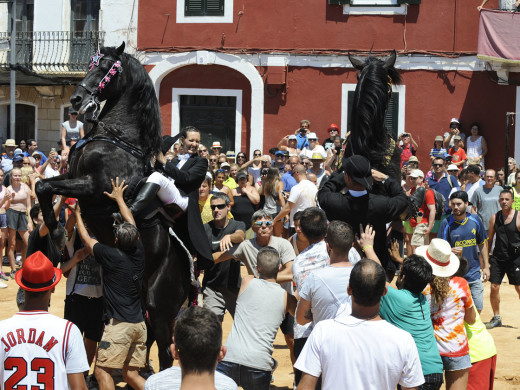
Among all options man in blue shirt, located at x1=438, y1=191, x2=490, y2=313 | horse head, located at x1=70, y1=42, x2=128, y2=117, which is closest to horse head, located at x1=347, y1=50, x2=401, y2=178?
horse head, located at x1=70, y1=42, x2=128, y2=117

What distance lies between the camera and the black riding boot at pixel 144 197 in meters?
6.61

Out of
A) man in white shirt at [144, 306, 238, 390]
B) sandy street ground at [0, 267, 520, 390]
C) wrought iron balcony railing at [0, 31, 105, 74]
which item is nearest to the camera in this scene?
man in white shirt at [144, 306, 238, 390]

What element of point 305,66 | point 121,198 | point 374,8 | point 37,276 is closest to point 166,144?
point 121,198

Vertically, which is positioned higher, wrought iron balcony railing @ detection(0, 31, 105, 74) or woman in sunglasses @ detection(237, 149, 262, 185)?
wrought iron balcony railing @ detection(0, 31, 105, 74)

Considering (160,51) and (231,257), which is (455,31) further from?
(231,257)

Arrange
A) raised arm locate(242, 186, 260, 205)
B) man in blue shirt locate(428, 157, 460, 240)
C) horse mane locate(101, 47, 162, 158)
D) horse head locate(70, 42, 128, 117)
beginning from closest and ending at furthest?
horse head locate(70, 42, 128, 117), horse mane locate(101, 47, 162, 158), raised arm locate(242, 186, 260, 205), man in blue shirt locate(428, 157, 460, 240)

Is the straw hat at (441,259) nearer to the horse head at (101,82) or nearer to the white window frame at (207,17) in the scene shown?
the horse head at (101,82)

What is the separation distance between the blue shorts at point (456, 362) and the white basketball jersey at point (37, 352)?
3.19 metres

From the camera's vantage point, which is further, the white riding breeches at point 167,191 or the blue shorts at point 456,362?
the white riding breeches at point 167,191

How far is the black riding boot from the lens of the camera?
6.61 metres

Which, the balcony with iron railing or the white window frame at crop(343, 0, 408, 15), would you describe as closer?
the balcony with iron railing

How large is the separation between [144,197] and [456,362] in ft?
9.35

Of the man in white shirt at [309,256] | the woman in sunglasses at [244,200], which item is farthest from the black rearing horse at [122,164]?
the woman in sunglasses at [244,200]

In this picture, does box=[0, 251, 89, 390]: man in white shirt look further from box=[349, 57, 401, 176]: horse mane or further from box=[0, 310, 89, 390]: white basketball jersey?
box=[349, 57, 401, 176]: horse mane
